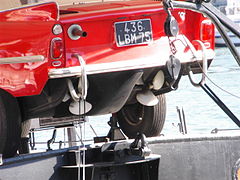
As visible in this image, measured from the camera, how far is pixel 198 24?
622 centimetres

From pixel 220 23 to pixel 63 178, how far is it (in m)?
1.88

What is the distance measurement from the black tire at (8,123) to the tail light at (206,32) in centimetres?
173

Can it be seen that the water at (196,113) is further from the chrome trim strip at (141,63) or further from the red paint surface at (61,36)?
the red paint surface at (61,36)

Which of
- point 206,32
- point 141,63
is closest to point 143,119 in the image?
point 206,32

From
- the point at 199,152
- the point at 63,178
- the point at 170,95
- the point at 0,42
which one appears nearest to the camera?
the point at 0,42

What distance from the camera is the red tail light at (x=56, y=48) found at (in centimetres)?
552

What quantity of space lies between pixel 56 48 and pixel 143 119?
1.86 metres

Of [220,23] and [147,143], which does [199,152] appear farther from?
[220,23]

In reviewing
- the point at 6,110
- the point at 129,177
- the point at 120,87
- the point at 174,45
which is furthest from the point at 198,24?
the point at 6,110

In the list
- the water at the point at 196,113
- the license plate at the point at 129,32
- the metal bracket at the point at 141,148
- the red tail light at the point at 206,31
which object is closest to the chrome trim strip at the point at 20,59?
the license plate at the point at 129,32

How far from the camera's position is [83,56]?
5621 mm

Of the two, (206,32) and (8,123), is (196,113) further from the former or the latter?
(8,123)

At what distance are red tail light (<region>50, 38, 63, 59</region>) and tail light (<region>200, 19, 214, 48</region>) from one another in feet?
4.43

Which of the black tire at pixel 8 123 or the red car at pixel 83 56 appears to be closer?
the red car at pixel 83 56
